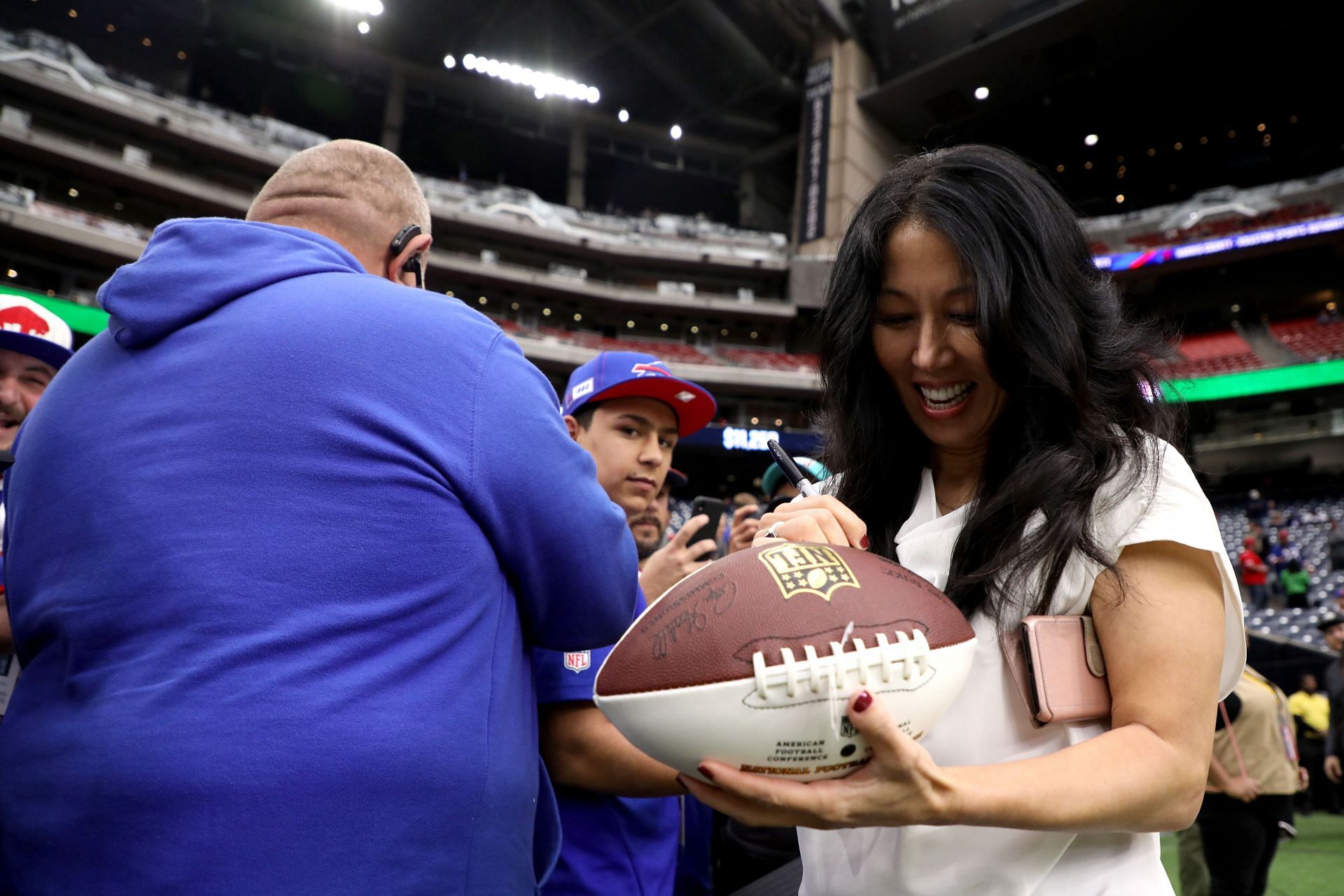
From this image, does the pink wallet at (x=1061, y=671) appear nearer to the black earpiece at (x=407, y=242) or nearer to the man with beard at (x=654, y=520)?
the black earpiece at (x=407, y=242)

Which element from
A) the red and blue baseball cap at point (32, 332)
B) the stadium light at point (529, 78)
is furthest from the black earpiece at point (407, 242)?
the stadium light at point (529, 78)

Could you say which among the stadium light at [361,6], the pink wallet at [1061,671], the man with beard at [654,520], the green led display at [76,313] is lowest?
the pink wallet at [1061,671]

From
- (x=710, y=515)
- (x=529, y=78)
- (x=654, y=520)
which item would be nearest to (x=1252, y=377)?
(x=529, y=78)

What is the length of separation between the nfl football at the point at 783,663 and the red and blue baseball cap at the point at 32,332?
2.77 m

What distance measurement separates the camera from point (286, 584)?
3.56 ft

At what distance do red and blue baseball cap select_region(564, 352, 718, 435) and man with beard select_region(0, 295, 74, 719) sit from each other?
5.89ft

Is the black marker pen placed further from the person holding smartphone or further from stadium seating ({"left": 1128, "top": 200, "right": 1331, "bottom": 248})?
stadium seating ({"left": 1128, "top": 200, "right": 1331, "bottom": 248})

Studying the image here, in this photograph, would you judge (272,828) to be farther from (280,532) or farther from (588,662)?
(588,662)

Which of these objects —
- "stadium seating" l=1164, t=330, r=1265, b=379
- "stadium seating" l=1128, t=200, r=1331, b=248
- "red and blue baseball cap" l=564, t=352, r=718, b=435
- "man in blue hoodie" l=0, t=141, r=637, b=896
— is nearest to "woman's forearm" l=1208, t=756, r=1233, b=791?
"red and blue baseball cap" l=564, t=352, r=718, b=435

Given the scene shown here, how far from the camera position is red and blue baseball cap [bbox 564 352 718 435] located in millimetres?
2639

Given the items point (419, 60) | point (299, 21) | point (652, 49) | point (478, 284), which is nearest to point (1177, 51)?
point (652, 49)

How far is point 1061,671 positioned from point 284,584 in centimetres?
105

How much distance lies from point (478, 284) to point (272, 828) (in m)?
30.5

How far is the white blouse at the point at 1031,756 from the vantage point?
46.1 inches
